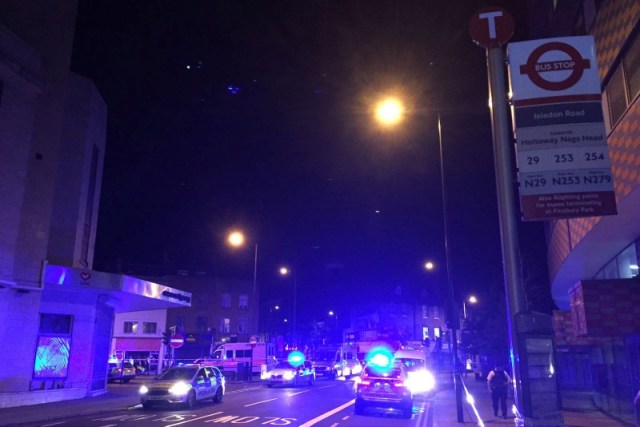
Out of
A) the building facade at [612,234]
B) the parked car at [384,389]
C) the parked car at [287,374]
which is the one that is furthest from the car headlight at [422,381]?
the parked car at [384,389]

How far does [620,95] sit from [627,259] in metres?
6.70

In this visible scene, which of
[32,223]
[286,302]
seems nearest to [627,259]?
[32,223]

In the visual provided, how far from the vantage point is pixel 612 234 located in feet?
45.5

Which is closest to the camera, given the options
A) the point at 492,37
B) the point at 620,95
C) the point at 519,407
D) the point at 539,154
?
the point at 519,407

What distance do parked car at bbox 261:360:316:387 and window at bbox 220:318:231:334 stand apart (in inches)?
1306

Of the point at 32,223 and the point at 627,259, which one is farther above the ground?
the point at 32,223

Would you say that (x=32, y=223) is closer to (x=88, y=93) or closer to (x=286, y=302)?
(x=88, y=93)

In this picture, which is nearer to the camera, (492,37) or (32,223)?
(492,37)

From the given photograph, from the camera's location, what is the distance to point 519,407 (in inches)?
246

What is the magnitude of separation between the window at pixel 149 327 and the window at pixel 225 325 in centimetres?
812

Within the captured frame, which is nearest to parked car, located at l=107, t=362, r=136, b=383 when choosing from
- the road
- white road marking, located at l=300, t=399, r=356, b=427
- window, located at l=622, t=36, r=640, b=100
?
the road

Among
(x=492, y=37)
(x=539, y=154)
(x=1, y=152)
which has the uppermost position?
(x=1, y=152)

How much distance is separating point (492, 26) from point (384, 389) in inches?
544

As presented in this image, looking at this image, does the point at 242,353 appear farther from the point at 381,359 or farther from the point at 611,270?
the point at 611,270
